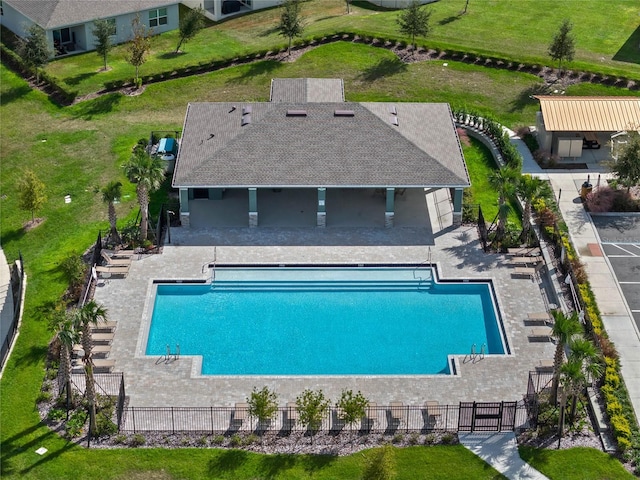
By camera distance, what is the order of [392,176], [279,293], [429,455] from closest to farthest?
[429,455]
[279,293]
[392,176]

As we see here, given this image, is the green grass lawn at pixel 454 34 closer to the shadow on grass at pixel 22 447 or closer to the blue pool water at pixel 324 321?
the blue pool water at pixel 324 321

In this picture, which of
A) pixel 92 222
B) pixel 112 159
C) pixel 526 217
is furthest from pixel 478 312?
pixel 112 159

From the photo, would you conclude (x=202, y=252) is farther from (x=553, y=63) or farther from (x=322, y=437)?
(x=553, y=63)

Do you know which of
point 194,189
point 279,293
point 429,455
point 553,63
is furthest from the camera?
point 553,63

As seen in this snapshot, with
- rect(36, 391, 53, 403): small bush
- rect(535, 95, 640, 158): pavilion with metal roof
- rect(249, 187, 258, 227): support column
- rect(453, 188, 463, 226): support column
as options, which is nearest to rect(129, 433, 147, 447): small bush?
rect(36, 391, 53, 403): small bush

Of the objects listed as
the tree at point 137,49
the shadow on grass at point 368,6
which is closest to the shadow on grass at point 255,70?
the tree at point 137,49

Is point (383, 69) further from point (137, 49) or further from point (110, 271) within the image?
point (110, 271)

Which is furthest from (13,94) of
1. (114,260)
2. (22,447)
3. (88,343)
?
(22,447)
